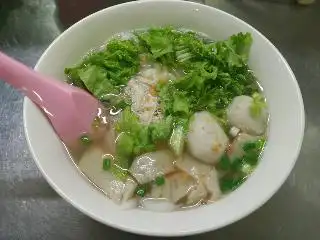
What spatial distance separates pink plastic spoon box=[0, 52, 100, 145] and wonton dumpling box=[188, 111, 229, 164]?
236 millimetres

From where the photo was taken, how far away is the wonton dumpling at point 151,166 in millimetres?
1036

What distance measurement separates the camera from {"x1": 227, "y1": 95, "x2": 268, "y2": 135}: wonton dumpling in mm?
1102

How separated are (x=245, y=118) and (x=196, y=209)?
253 mm

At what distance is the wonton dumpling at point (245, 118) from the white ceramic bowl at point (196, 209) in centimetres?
3

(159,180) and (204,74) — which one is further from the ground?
(204,74)

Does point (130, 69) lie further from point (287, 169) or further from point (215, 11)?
point (287, 169)

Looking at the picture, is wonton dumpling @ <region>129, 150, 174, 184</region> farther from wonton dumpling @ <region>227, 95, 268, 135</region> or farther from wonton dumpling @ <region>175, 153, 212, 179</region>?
wonton dumpling @ <region>227, 95, 268, 135</region>

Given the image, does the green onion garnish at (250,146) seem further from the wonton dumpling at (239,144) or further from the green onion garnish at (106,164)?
the green onion garnish at (106,164)

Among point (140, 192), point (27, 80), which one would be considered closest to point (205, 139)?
point (140, 192)

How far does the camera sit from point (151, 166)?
104 cm

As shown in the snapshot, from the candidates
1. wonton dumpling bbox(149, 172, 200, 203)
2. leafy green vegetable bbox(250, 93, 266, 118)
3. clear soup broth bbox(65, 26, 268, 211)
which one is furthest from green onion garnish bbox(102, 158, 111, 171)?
leafy green vegetable bbox(250, 93, 266, 118)

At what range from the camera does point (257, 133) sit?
1.11 metres

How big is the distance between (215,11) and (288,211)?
542 mm

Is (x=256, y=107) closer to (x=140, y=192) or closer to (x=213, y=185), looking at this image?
(x=213, y=185)
